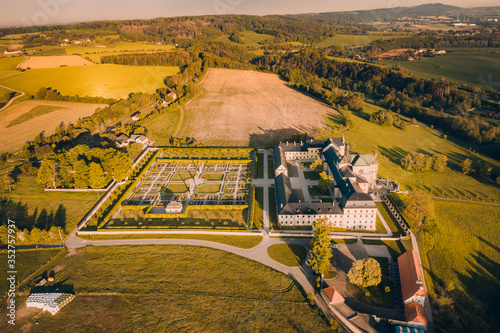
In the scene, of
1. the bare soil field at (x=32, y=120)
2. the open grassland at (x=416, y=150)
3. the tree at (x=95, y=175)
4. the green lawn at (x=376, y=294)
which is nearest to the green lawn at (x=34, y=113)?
the bare soil field at (x=32, y=120)

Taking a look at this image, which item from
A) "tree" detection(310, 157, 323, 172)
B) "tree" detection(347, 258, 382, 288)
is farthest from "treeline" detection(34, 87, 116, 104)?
"tree" detection(347, 258, 382, 288)

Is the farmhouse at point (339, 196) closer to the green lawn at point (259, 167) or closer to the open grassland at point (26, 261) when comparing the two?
the green lawn at point (259, 167)

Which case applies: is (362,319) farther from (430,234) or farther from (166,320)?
(166,320)

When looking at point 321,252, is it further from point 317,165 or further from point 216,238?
point 317,165

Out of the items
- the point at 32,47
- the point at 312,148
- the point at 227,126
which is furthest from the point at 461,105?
the point at 32,47

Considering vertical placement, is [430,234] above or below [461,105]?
below
